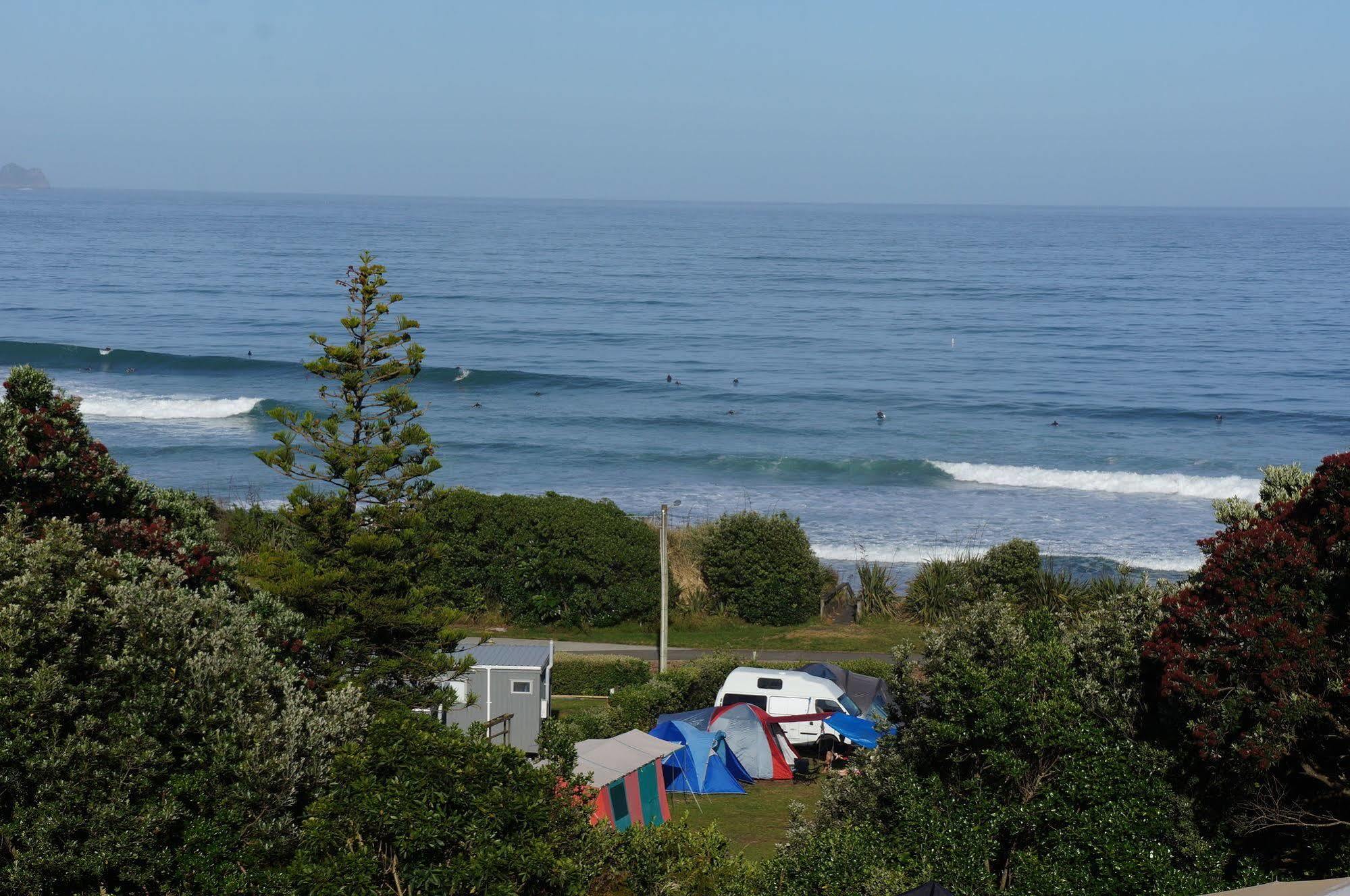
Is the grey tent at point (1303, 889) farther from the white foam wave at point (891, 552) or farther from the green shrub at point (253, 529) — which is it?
the white foam wave at point (891, 552)

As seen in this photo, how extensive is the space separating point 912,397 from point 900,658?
51.2 m

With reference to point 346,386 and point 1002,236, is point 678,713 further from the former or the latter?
point 1002,236

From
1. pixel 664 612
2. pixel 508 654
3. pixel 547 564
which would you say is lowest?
pixel 547 564

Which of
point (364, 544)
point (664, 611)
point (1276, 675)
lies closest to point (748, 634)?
point (664, 611)

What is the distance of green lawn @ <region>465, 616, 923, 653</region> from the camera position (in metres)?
27.8

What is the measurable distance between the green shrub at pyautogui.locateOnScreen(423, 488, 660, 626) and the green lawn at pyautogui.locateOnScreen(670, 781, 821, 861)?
1005 centimetres

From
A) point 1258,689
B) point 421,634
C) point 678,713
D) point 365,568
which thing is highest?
point 1258,689

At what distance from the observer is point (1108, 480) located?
4716 centimetres

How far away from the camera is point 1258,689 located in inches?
351

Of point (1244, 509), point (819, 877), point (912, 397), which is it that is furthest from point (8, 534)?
Answer: point (912, 397)

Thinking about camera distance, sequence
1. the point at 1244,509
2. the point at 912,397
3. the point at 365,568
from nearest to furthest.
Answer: the point at 1244,509
the point at 365,568
the point at 912,397

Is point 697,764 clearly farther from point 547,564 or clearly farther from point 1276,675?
point 1276,675

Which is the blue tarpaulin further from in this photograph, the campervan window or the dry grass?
the dry grass

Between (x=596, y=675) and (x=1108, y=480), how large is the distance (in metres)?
30.1
